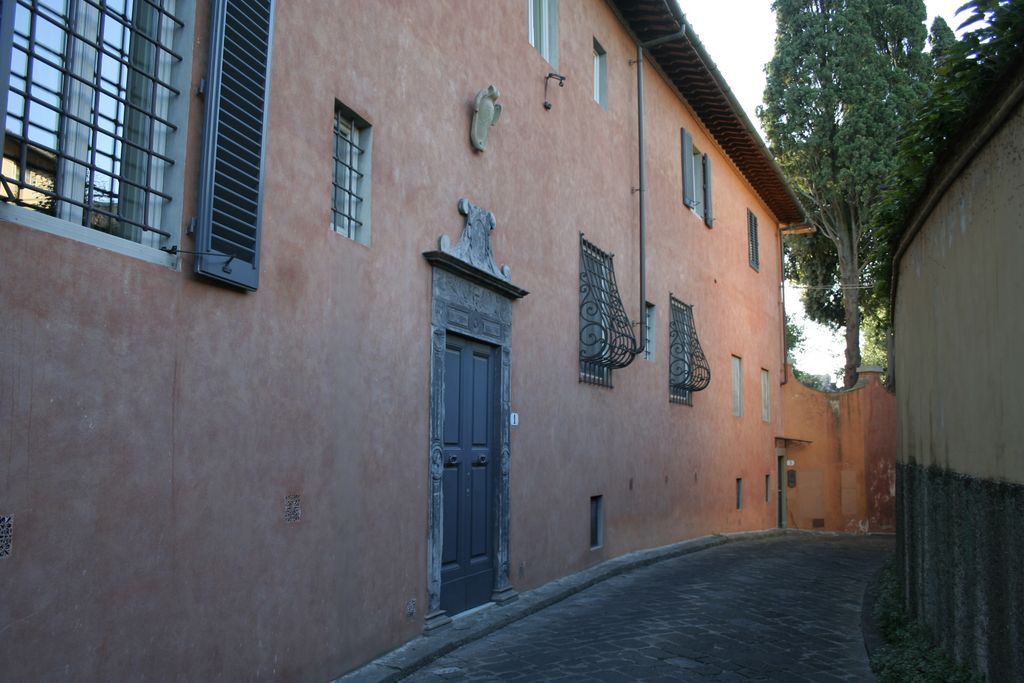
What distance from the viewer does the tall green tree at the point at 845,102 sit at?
24.4 m

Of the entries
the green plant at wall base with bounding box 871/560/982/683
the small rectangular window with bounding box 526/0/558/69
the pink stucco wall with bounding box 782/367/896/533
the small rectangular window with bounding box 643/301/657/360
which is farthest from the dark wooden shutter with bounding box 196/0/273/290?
the pink stucco wall with bounding box 782/367/896/533

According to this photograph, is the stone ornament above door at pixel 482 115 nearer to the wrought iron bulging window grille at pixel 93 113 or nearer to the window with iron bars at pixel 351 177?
the window with iron bars at pixel 351 177

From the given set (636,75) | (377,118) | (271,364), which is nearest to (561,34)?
(636,75)

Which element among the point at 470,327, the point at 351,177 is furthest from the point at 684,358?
the point at 351,177

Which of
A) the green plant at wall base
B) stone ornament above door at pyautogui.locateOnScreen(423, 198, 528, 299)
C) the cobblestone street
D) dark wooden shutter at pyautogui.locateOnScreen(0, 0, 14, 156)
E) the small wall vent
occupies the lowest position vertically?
the cobblestone street

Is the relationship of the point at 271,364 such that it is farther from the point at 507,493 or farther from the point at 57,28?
the point at 507,493

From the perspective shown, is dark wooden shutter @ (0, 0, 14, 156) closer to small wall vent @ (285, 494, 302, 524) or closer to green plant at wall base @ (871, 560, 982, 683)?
small wall vent @ (285, 494, 302, 524)

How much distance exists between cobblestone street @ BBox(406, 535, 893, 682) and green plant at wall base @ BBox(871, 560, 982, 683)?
0.71ft

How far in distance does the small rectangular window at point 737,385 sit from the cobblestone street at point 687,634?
21.4ft

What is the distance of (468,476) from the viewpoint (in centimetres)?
796

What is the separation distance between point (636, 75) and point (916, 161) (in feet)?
23.6

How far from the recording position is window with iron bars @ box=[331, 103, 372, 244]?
247 inches

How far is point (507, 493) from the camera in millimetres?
8594

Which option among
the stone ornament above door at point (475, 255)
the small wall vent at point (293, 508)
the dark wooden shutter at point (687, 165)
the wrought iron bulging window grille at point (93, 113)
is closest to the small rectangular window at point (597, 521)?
the stone ornament above door at point (475, 255)
